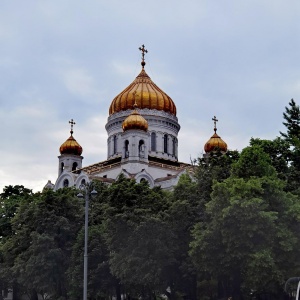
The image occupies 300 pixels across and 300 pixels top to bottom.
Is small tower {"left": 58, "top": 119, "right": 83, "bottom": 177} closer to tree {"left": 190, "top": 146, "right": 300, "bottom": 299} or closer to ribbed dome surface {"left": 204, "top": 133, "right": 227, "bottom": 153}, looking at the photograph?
ribbed dome surface {"left": 204, "top": 133, "right": 227, "bottom": 153}

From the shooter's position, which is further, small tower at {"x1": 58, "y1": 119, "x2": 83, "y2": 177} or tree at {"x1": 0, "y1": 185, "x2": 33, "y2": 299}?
small tower at {"x1": 58, "y1": 119, "x2": 83, "y2": 177}

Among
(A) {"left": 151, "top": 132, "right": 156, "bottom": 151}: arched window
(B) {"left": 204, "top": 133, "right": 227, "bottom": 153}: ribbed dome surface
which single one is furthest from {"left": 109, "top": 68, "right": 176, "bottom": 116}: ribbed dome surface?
(B) {"left": 204, "top": 133, "right": 227, "bottom": 153}: ribbed dome surface

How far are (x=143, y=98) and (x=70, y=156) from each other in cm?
1218

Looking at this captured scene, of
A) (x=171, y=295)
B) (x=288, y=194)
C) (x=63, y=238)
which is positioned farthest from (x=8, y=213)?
(x=288, y=194)

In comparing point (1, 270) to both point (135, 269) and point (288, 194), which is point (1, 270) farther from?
point (288, 194)

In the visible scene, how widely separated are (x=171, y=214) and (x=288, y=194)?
722 centimetres

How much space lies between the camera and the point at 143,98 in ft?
240

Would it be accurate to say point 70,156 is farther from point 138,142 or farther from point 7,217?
point 7,217

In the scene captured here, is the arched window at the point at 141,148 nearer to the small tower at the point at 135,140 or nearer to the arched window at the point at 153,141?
the small tower at the point at 135,140

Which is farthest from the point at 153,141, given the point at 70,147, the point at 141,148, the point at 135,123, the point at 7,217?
the point at 7,217

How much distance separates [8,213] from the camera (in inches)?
1994

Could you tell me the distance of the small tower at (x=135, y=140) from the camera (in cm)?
6369

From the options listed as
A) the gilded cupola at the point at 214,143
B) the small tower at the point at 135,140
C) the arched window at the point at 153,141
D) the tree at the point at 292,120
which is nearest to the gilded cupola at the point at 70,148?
the arched window at the point at 153,141

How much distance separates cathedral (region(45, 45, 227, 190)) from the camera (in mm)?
64312
